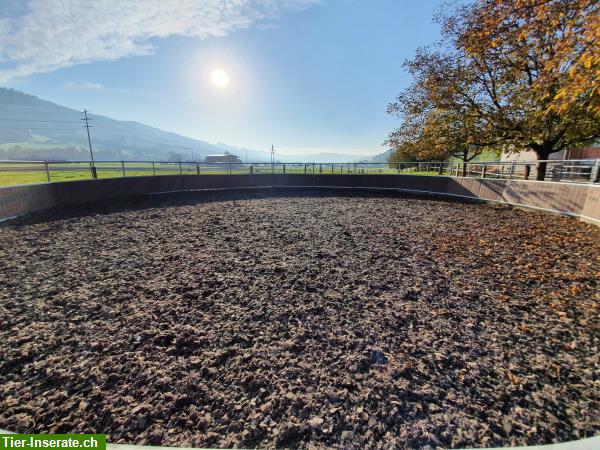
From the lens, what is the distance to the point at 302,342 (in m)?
2.93

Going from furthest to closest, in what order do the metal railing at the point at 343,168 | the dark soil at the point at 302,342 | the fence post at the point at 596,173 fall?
the metal railing at the point at 343,168
the fence post at the point at 596,173
the dark soil at the point at 302,342

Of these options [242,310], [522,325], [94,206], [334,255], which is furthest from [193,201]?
[522,325]

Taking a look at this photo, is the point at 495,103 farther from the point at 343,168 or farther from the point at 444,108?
the point at 343,168

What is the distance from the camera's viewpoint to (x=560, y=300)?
3.73 metres

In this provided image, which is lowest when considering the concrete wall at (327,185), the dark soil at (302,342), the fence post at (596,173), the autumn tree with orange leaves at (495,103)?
the dark soil at (302,342)

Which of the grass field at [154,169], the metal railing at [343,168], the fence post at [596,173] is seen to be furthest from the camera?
the grass field at [154,169]

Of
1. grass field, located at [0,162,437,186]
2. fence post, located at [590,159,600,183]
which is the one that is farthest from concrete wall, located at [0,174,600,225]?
grass field, located at [0,162,437,186]

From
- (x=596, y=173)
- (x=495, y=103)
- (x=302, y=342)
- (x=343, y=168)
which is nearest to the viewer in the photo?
(x=302, y=342)

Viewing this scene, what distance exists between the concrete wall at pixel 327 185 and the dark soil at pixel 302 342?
10.8 ft

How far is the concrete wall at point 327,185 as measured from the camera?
8.20 m

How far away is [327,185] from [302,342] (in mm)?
15529

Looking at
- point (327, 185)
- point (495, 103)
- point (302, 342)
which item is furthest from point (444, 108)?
point (302, 342)

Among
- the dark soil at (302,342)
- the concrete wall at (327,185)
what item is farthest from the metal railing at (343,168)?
the dark soil at (302,342)

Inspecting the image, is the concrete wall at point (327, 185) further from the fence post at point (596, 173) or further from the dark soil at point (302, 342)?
the dark soil at point (302, 342)
